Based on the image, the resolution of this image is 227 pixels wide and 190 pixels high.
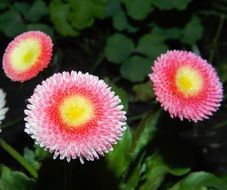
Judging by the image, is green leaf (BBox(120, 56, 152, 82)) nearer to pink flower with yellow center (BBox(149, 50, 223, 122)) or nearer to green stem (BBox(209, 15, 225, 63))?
green stem (BBox(209, 15, 225, 63))

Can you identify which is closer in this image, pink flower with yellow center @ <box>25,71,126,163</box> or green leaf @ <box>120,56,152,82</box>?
pink flower with yellow center @ <box>25,71,126,163</box>

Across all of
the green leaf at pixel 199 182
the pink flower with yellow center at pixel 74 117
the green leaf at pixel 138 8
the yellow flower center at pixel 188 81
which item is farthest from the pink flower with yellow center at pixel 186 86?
the green leaf at pixel 138 8

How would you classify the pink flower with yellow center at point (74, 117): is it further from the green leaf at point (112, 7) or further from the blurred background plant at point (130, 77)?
the green leaf at point (112, 7)

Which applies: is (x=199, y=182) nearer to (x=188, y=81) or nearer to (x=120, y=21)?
(x=188, y=81)

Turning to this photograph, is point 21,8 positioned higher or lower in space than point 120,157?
higher

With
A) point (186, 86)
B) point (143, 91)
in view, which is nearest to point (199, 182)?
point (186, 86)

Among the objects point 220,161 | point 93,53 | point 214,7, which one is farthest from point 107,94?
point 214,7

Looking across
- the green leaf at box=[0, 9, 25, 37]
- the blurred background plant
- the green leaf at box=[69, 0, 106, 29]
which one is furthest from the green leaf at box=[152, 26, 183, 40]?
the green leaf at box=[0, 9, 25, 37]
